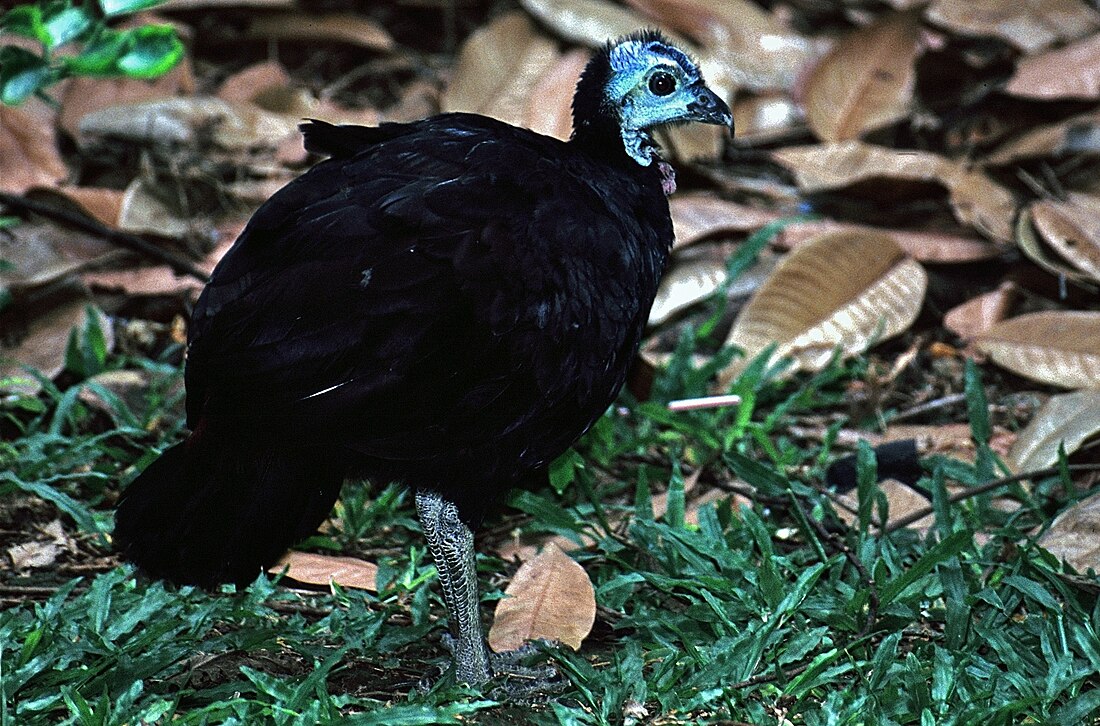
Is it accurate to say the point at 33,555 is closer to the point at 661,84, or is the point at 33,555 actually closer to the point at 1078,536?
the point at 661,84

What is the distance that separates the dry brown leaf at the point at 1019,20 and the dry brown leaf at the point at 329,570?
4.02 metres

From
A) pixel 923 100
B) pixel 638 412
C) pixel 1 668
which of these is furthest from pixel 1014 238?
pixel 1 668

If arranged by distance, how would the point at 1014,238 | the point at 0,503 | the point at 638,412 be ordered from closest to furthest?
the point at 0,503 → the point at 638,412 → the point at 1014,238

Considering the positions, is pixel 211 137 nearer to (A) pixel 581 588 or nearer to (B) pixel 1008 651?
(A) pixel 581 588

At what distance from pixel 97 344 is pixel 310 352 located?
1.85 m

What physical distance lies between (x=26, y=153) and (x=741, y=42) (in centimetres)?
316

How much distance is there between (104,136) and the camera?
553cm

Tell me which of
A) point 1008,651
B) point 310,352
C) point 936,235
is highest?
point 310,352

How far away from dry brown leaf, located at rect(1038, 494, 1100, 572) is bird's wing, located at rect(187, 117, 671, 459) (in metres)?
1.28

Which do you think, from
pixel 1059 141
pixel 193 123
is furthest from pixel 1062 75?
pixel 193 123

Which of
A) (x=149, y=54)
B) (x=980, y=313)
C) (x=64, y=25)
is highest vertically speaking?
(x=64, y=25)

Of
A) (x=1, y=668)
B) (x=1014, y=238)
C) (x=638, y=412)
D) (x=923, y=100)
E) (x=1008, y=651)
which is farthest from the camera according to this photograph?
(x=923, y=100)

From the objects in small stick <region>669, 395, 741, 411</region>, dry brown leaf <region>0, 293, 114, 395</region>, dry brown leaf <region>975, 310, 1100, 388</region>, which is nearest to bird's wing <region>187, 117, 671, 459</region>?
small stick <region>669, 395, 741, 411</region>

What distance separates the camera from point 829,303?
504cm
